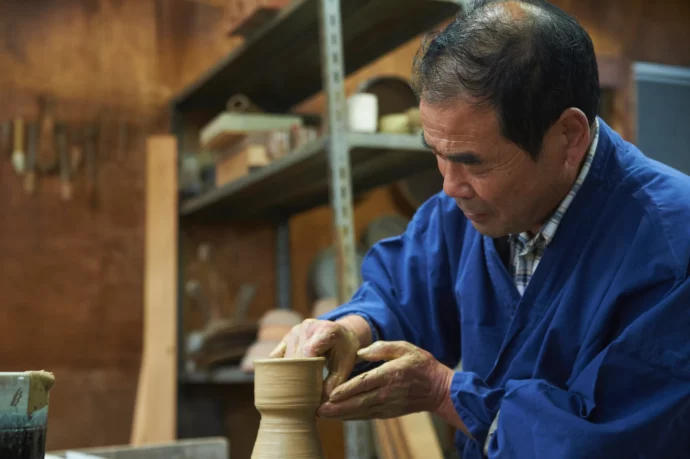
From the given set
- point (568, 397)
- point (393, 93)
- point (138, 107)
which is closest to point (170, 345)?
point (138, 107)

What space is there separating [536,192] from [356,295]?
610 mm

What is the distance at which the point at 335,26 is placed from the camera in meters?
2.92

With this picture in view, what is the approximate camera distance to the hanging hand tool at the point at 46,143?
4219 mm

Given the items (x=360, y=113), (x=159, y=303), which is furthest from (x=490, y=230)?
(x=159, y=303)

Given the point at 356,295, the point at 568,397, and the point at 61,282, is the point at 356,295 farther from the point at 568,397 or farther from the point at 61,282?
the point at 61,282

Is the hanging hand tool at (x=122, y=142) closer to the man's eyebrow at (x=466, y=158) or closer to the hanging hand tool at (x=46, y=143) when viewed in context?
the hanging hand tool at (x=46, y=143)

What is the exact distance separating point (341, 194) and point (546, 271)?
46.9 inches

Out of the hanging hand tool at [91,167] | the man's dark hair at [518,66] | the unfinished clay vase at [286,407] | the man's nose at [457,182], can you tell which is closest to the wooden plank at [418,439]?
Result: the unfinished clay vase at [286,407]

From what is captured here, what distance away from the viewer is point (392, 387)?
66.8 inches

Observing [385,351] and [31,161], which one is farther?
[31,161]

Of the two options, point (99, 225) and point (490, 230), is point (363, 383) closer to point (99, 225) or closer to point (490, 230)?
point (490, 230)

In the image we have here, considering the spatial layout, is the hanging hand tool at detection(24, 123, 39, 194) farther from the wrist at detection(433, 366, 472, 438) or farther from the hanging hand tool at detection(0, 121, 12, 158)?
the wrist at detection(433, 366, 472, 438)

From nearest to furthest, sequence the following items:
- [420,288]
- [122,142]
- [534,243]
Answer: [534,243]
[420,288]
[122,142]

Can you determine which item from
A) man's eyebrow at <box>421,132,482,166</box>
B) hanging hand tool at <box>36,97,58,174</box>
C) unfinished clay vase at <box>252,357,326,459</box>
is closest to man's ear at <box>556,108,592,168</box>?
man's eyebrow at <box>421,132,482,166</box>
